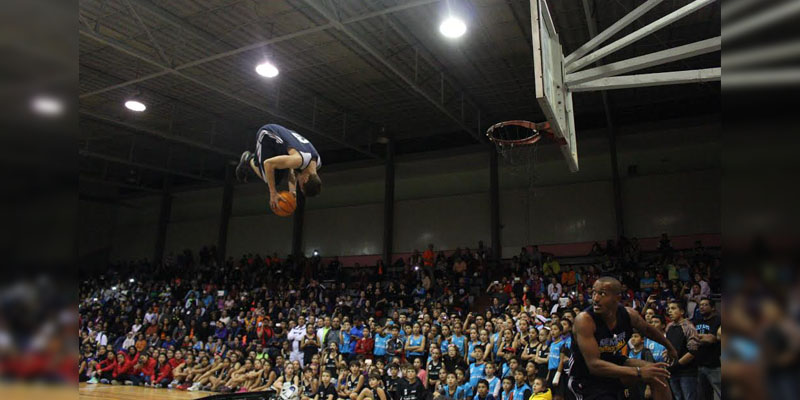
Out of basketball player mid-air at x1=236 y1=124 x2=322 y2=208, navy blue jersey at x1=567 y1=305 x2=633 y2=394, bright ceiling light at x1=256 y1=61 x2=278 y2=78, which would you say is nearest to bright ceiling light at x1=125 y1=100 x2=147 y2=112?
bright ceiling light at x1=256 y1=61 x2=278 y2=78

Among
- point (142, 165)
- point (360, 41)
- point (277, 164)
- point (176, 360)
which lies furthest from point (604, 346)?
point (142, 165)

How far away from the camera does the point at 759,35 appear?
596 millimetres

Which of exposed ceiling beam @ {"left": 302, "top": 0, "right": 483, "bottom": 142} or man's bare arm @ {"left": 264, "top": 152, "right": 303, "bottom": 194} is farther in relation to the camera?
exposed ceiling beam @ {"left": 302, "top": 0, "right": 483, "bottom": 142}

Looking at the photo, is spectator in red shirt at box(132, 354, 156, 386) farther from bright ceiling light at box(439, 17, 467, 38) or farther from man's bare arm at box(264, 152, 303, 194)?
man's bare arm at box(264, 152, 303, 194)

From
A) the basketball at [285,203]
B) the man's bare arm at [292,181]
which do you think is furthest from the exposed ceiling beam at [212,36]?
the basketball at [285,203]

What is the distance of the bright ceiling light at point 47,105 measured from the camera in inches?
30.4

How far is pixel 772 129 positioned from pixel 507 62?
15821 mm

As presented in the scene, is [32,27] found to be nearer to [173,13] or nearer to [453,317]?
[453,317]

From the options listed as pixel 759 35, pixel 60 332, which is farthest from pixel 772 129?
pixel 60 332

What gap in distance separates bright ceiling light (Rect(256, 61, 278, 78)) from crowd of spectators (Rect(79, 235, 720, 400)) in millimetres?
6735

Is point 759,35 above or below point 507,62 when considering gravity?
below

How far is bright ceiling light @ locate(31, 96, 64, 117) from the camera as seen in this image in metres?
0.77

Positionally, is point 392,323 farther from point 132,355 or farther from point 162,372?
point 132,355

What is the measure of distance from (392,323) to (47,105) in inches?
541
